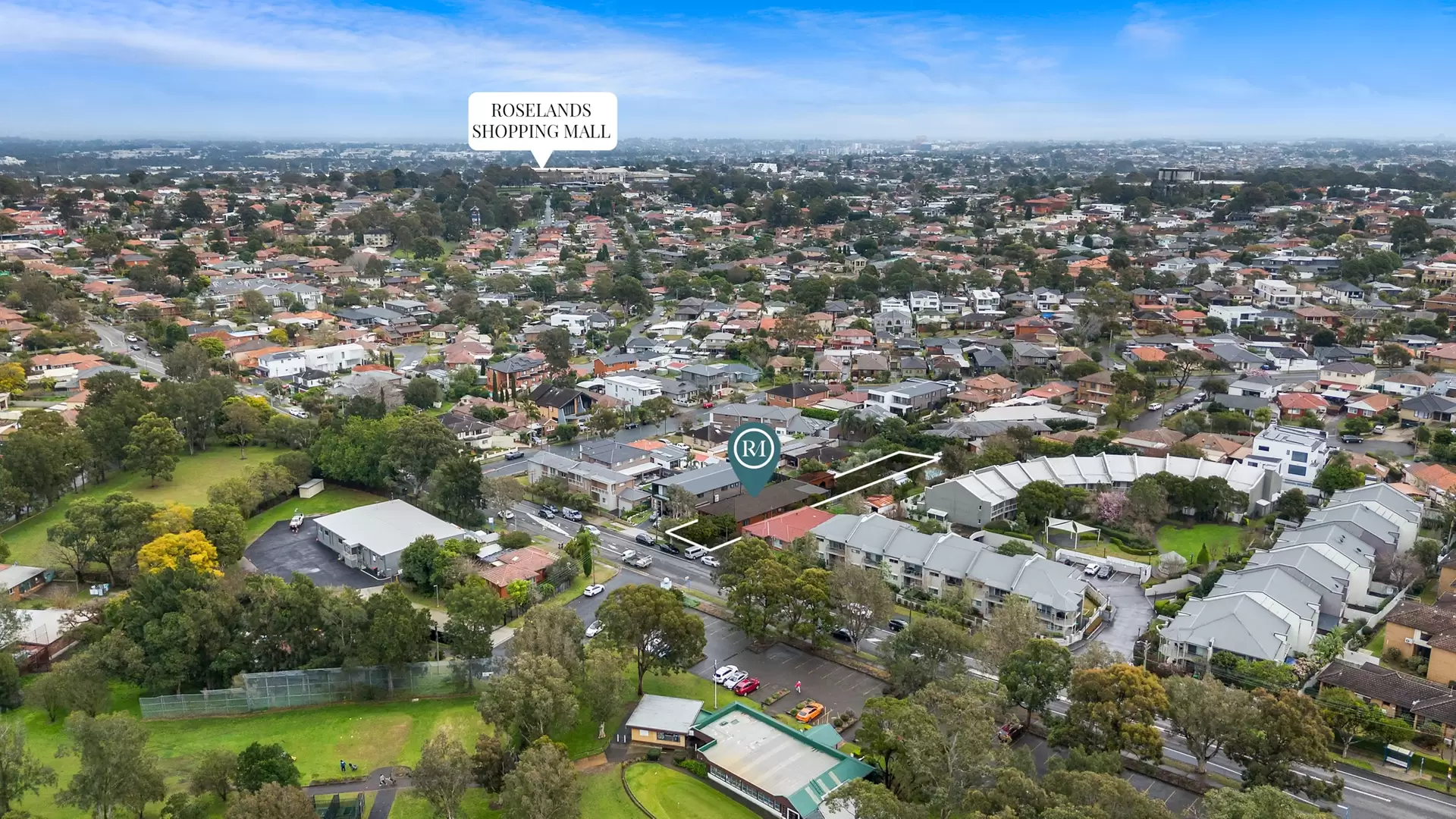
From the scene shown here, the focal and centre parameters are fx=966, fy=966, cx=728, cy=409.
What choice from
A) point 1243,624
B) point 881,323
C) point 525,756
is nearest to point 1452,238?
point 881,323

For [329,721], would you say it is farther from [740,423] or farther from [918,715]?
[740,423]

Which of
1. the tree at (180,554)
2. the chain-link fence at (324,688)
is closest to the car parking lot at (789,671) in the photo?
the chain-link fence at (324,688)

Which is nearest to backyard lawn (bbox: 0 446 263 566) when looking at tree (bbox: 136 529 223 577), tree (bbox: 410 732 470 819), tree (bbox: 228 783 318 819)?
tree (bbox: 136 529 223 577)

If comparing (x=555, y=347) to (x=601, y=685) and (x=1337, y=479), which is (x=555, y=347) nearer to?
(x=601, y=685)

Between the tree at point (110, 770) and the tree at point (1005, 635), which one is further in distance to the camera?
the tree at point (1005, 635)

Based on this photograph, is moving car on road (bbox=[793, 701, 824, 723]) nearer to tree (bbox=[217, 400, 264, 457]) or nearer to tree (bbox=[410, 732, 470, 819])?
tree (bbox=[410, 732, 470, 819])

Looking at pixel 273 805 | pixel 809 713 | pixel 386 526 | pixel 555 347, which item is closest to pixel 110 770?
pixel 273 805

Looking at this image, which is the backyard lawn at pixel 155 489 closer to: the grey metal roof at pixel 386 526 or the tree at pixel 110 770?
the grey metal roof at pixel 386 526
